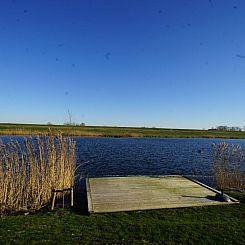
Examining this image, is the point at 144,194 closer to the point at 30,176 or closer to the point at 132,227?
the point at 132,227

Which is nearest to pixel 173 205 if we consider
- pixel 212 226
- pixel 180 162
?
pixel 212 226

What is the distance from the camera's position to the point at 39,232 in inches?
190

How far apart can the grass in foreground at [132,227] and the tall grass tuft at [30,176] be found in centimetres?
90

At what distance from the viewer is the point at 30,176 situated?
23.9ft

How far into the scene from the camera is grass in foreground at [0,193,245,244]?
4.50 m

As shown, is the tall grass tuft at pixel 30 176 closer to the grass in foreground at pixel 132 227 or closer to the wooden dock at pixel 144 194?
the grass in foreground at pixel 132 227

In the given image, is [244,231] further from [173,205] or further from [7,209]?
[7,209]

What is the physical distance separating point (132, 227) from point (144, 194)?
2.51 metres

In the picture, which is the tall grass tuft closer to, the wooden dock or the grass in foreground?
the grass in foreground

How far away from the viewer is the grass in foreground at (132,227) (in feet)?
14.8

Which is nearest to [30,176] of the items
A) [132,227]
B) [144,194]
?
[144,194]

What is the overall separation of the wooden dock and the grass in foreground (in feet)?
1.23

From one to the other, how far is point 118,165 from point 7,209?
28.8 feet

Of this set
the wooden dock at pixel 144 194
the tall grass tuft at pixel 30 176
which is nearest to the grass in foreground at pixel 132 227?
the wooden dock at pixel 144 194
